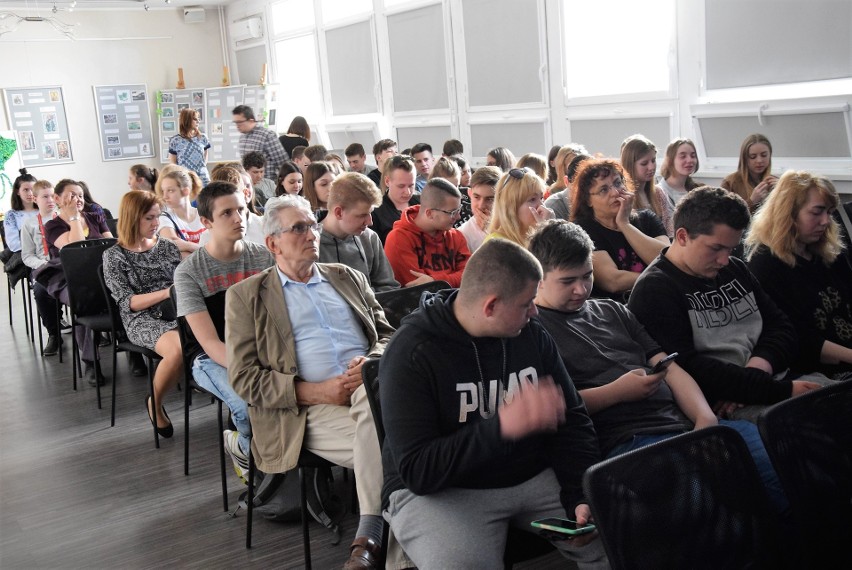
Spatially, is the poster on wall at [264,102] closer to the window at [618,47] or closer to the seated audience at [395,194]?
the window at [618,47]

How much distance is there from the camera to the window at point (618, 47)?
6.93 meters

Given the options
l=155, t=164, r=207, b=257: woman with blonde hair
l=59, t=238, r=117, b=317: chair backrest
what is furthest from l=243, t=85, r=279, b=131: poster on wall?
l=59, t=238, r=117, b=317: chair backrest

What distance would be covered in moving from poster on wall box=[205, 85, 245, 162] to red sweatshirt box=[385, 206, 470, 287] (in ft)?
32.8

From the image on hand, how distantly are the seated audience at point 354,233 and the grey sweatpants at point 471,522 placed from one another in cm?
187

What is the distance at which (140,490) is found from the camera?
149 inches

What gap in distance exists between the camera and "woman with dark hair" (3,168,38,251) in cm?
679

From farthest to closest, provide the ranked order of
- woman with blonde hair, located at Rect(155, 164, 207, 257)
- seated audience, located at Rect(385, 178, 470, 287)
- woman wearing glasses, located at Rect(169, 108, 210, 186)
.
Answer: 1. woman wearing glasses, located at Rect(169, 108, 210, 186)
2. woman with blonde hair, located at Rect(155, 164, 207, 257)
3. seated audience, located at Rect(385, 178, 470, 287)

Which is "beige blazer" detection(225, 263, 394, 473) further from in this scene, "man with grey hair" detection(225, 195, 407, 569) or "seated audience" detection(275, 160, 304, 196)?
"seated audience" detection(275, 160, 304, 196)

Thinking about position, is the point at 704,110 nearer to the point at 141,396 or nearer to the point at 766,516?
the point at 141,396

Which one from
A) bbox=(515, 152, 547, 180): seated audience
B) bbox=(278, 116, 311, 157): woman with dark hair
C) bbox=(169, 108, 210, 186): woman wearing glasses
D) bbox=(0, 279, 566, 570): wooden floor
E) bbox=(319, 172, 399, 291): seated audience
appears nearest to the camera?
bbox=(0, 279, 566, 570): wooden floor

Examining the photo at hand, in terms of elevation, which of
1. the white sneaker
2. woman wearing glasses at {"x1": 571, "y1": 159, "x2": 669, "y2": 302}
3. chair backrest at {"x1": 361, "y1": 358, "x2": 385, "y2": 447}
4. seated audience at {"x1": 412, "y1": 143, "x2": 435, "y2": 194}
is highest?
seated audience at {"x1": 412, "y1": 143, "x2": 435, "y2": 194}

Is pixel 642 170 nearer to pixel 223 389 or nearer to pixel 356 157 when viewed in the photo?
pixel 223 389

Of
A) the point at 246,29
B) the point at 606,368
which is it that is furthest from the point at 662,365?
the point at 246,29

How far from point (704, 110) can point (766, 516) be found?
5.28 m
